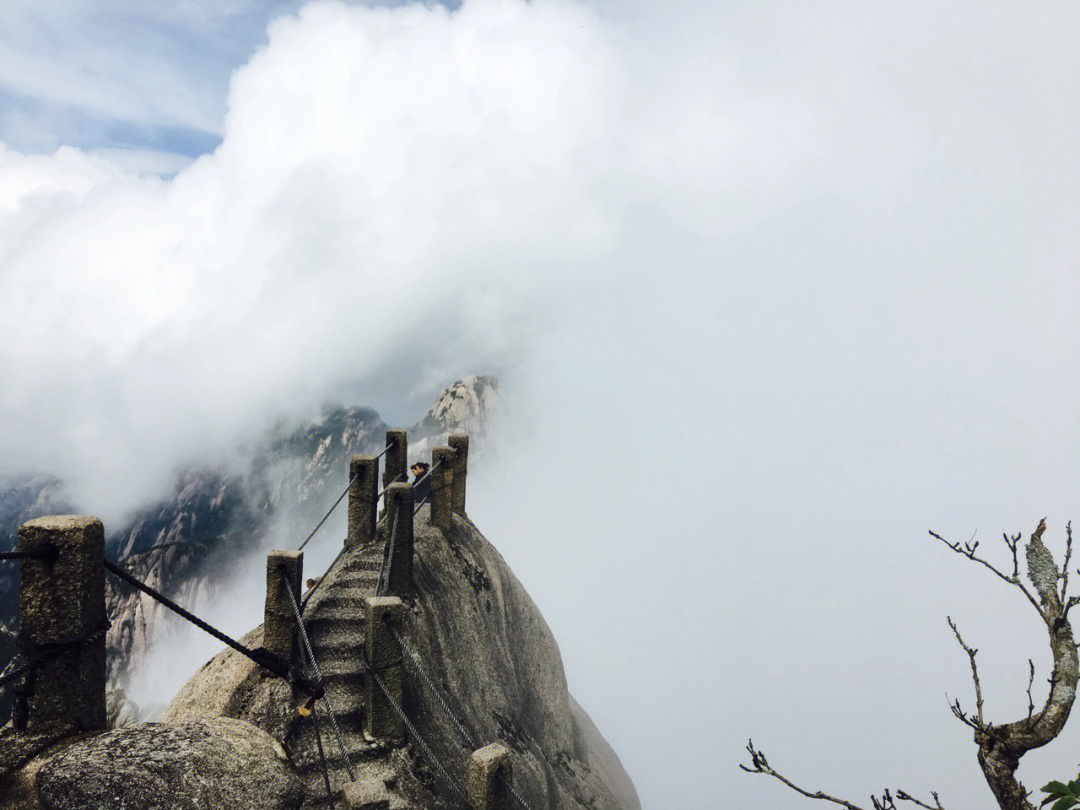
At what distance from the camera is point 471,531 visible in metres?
20.5

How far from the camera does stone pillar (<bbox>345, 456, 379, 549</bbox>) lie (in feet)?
51.4

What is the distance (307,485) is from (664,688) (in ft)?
371

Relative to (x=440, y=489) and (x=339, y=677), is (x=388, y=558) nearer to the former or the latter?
(x=339, y=677)

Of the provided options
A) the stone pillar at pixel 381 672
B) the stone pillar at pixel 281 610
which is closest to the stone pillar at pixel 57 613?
the stone pillar at pixel 281 610

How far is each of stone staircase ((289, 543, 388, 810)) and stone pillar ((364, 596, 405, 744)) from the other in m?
0.24

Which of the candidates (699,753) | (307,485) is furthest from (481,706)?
(699,753)

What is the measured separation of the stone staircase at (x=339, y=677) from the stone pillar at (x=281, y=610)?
0.80 m

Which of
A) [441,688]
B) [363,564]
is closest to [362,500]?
[363,564]

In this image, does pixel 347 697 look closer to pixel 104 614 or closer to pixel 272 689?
pixel 272 689

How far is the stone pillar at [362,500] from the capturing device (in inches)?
617

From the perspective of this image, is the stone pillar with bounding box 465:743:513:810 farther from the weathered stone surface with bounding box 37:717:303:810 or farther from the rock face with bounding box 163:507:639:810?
the weathered stone surface with bounding box 37:717:303:810

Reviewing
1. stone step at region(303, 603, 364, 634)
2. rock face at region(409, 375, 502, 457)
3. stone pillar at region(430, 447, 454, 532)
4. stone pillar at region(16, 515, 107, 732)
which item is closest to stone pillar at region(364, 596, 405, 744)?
stone step at region(303, 603, 364, 634)

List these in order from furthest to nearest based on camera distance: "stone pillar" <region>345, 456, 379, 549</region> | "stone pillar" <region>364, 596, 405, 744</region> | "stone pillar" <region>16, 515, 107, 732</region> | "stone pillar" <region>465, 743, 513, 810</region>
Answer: "stone pillar" <region>345, 456, 379, 549</region> < "stone pillar" <region>364, 596, 405, 744</region> < "stone pillar" <region>465, 743, 513, 810</region> < "stone pillar" <region>16, 515, 107, 732</region>

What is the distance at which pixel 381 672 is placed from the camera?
35.6 ft
